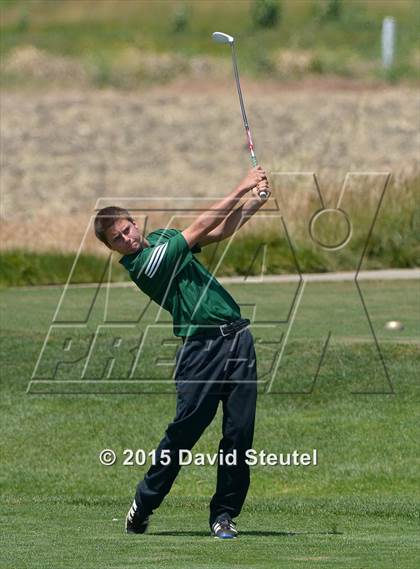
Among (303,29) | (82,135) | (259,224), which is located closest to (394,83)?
(82,135)

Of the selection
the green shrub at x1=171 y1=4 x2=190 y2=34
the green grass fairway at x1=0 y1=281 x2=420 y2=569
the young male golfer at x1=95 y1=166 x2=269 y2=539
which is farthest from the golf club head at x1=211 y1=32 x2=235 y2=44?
the green shrub at x1=171 y1=4 x2=190 y2=34

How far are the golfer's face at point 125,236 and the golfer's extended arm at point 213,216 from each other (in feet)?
1.00

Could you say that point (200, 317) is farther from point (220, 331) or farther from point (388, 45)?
point (388, 45)

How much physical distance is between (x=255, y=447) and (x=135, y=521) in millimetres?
5372

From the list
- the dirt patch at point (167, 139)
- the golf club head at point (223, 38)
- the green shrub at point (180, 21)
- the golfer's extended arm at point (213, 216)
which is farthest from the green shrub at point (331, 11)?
the golfer's extended arm at point (213, 216)

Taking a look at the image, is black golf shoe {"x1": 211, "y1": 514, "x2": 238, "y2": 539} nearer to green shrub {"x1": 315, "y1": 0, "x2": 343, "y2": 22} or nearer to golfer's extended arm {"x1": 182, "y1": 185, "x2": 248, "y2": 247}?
golfer's extended arm {"x1": 182, "y1": 185, "x2": 248, "y2": 247}

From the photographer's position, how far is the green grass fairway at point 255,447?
30.2ft

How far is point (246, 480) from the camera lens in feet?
31.7

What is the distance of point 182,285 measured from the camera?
9.32m

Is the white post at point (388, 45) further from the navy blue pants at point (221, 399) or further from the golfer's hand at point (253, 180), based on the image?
the navy blue pants at point (221, 399)

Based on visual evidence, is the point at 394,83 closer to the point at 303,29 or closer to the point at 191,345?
the point at 303,29

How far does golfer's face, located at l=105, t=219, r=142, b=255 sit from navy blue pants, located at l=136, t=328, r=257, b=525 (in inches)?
24.0

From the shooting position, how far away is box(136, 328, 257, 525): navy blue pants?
9312 millimetres

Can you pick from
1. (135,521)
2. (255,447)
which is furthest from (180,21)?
(135,521)
